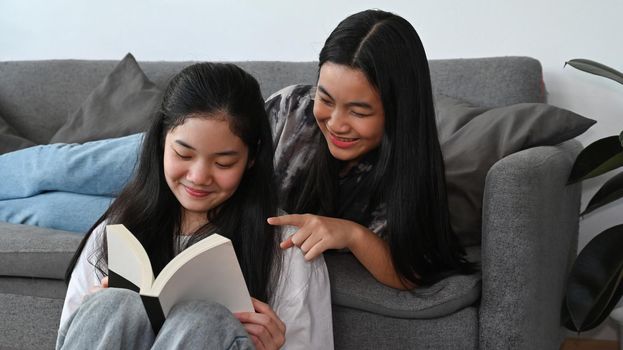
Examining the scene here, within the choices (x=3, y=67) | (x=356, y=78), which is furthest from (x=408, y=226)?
(x=3, y=67)

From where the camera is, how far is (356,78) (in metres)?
1.50

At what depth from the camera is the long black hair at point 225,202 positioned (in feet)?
4.69

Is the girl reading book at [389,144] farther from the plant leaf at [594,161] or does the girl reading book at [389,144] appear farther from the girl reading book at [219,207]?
the plant leaf at [594,161]

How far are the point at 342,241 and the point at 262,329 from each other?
243 mm

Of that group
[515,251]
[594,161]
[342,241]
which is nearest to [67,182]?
[342,241]

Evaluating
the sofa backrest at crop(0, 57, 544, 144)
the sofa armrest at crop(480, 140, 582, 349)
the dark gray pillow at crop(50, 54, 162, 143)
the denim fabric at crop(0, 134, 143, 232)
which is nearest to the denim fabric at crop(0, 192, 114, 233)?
the denim fabric at crop(0, 134, 143, 232)

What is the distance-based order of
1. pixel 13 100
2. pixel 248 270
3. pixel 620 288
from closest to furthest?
pixel 248 270, pixel 620 288, pixel 13 100

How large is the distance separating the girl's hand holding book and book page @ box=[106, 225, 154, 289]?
0.57ft

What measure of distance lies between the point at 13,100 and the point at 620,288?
6.04 feet

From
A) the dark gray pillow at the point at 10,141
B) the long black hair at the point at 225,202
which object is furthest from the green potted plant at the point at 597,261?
the dark gray pillow at the point at 10,141

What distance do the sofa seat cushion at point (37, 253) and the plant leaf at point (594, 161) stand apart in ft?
3.50

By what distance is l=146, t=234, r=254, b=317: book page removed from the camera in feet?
3.83

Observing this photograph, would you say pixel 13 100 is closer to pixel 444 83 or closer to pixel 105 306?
pixel 444 83

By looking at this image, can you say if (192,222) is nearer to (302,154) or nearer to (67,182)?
(302,154)
